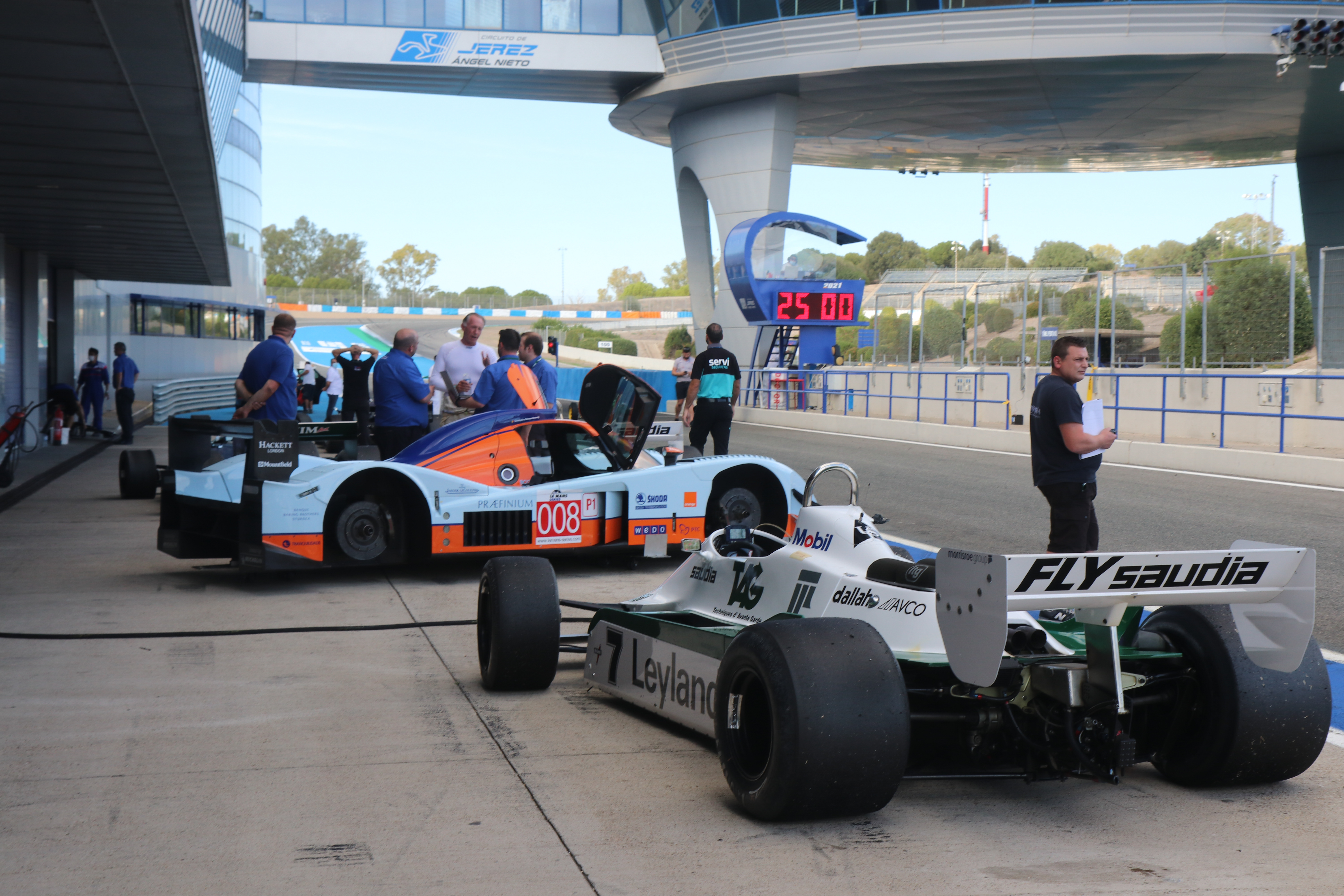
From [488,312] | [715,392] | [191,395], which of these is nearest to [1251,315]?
[715,392]

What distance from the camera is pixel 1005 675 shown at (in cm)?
395

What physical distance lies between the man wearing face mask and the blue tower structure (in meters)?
19.8

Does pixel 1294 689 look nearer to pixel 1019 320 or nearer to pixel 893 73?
pixel 1019 320

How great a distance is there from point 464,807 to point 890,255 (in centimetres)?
12999

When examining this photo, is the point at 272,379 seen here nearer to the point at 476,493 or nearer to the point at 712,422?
the point at 476,493

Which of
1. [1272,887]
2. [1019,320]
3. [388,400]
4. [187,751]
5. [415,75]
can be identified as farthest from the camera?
[415,75]

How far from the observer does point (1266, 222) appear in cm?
9212

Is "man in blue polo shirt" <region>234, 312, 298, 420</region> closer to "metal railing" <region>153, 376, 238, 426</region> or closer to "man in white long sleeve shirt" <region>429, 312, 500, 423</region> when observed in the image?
"man in white long sleeve shirt" <region>429, 312, 500, 423</region>

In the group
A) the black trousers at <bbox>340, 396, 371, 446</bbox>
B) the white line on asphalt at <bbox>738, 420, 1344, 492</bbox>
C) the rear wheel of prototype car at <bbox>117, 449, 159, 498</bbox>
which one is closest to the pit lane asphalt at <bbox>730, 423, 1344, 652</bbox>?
the white line on asphalt at <bbox>738, 420, 1344, 492</bbox>

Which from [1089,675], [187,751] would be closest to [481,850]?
[187,751]

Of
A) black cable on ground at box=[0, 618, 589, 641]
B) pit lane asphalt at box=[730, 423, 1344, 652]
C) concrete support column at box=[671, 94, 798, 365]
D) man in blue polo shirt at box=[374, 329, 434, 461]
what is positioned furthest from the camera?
concrete support column at box=[671, 94, 798, 365]

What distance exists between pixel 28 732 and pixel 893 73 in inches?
1290

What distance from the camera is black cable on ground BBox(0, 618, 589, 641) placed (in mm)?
6668

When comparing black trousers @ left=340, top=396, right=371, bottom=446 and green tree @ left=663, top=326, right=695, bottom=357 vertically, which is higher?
green tree @ left=663, top=326, right=695, bottom=357
